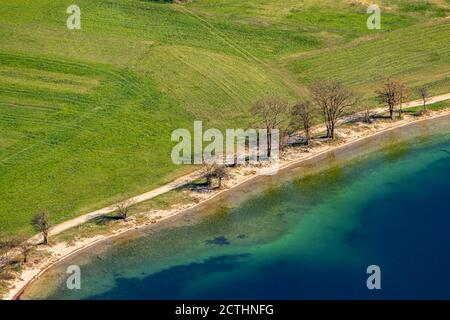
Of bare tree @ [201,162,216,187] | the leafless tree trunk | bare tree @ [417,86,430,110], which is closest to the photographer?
bare tree @ [201,162,216,187]

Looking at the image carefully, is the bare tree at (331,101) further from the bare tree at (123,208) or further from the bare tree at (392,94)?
the bare tree at (123,208)

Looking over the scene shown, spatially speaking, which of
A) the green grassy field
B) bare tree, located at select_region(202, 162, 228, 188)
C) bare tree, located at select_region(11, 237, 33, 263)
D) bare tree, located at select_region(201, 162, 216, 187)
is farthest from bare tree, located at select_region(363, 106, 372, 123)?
bare tree, located at select_region(11, 237, 33, 263)

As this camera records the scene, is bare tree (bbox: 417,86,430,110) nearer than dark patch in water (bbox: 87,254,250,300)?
No

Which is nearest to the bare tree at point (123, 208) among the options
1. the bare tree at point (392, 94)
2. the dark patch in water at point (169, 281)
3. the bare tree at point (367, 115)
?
the dark patch in water at point (169, 281)

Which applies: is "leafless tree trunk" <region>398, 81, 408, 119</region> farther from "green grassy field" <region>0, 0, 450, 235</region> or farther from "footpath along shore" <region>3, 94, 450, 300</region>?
"green grassy field" <region>0, 0, 450, 235</region>
